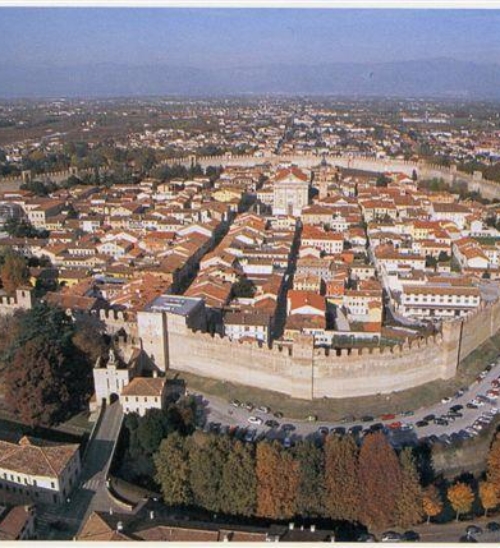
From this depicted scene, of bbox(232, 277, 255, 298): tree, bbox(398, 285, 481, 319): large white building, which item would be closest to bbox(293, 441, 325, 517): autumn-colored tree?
bbox(232, 277, 255, 298): tree

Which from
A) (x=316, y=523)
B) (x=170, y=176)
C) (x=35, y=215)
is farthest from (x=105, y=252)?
(x=170, y=176)

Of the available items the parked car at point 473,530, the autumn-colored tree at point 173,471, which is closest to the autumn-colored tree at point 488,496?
the parked car at point 473,530

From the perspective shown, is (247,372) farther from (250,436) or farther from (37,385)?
(37,385)

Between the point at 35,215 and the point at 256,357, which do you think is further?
the point at 35,215

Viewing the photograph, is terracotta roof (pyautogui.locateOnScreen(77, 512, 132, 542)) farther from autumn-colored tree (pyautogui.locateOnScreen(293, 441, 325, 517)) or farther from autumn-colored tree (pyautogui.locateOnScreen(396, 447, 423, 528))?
autumn-colored tree (pyautogui.locateOnScreen(396, 447, 423, 528))

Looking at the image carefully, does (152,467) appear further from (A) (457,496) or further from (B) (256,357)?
(A) (457,496)

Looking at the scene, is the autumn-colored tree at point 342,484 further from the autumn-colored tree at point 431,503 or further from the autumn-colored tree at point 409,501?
the autumn-colored tree at point 431,503

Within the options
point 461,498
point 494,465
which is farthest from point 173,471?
point 494,465
